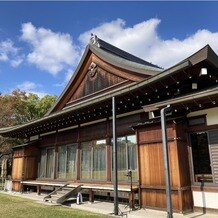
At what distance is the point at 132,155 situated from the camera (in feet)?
33.6

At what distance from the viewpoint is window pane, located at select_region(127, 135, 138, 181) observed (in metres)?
10.0

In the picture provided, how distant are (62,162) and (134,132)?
18.2 feet

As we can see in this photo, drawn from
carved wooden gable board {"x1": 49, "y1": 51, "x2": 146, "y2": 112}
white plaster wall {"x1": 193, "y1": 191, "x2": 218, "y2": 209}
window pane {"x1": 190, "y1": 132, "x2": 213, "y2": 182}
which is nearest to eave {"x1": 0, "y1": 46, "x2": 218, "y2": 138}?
carved wooden gable board {"x1": 49, "y1": 51, "x2": 146, "y2": 112}

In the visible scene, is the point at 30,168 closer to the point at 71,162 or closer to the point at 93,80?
the point at 71,162

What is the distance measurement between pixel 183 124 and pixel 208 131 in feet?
2.58

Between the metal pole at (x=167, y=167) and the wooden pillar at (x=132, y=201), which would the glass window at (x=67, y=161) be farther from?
the metal pole at (x=167, y=167)

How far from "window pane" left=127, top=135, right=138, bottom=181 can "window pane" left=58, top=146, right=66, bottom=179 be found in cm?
489

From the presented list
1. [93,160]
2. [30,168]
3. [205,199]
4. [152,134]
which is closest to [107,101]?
[152,134]

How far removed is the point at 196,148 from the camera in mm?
8383

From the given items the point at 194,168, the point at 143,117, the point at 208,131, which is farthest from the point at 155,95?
the point at 194,168

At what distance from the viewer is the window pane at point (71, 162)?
13234mm

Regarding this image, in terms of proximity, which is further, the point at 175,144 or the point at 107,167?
the point at 107,167

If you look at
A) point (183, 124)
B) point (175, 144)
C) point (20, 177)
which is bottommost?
point (20, 177)

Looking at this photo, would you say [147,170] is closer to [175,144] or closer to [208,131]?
[175,144]
